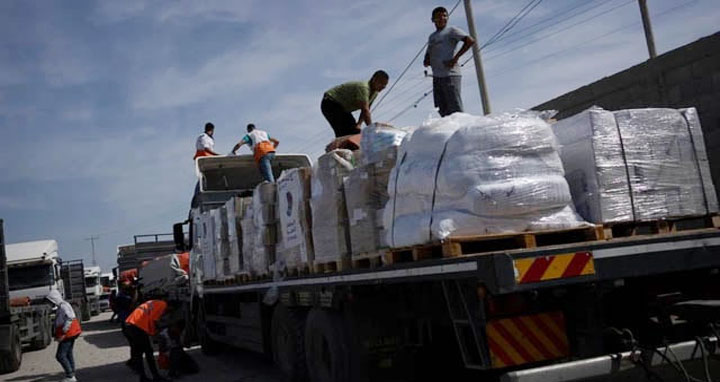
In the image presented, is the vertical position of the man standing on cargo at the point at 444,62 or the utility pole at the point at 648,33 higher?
the utility pole at the point at 648,33

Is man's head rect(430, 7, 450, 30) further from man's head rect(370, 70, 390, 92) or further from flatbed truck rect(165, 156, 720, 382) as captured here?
flatbed truck rect(165, 156, 720, 382)

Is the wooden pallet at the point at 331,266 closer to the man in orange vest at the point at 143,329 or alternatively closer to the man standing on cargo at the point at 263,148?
the man in orange vest at the point at 143,329

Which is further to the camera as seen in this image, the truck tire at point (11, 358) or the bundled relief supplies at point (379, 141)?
the truck tire at point (11, 358)

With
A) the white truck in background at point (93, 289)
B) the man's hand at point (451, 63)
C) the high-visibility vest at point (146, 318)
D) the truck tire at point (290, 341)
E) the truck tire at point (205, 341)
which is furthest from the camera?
the white truck in background at point (93, 289)

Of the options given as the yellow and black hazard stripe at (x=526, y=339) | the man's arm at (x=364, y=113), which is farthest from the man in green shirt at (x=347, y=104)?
the yellow and black hazard stripe at (x=526, y=339)

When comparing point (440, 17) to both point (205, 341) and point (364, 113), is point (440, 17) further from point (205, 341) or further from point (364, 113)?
point (205, 341)

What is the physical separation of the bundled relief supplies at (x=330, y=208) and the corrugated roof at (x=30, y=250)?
15704 mm

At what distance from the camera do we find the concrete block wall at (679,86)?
6789 mm

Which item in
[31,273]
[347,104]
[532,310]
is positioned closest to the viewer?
[532,310]

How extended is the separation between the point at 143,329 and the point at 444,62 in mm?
5149

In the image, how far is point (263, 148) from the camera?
35.1 ft

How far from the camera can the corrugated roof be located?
19.0 metres

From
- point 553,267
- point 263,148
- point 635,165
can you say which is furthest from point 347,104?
point 553,267

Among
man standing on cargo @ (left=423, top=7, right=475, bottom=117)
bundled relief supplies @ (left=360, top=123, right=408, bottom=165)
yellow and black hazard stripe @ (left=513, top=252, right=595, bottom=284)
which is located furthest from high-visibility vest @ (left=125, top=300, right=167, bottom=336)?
yellow and black hazard stripe @ (left=513, top=252, right=595, bottom=284)
